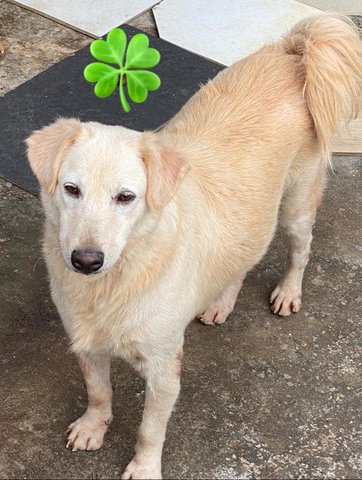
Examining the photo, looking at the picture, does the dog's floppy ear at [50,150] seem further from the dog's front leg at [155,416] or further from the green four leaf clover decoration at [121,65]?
the dog's front leg at [155,416]

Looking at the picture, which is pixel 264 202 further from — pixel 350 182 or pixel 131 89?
pixel 350 182

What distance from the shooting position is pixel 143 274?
9.83 feet

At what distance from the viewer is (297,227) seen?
4051 millimetres

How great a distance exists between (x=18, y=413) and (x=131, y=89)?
5.00 feet

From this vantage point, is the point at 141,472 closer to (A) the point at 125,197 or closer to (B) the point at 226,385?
(B) the point at 226,385

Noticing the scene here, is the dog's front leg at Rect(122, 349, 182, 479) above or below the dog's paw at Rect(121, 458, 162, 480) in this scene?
above

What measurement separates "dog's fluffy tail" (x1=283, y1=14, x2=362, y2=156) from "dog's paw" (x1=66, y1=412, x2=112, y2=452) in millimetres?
1533

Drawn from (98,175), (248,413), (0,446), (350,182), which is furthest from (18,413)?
(350,182)

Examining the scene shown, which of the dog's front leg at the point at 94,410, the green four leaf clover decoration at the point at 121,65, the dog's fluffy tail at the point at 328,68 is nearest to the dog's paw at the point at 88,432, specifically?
the dog's front leg at the point at 94,410

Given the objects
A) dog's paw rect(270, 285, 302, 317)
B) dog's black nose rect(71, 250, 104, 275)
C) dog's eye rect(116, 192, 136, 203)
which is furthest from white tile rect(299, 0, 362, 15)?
dog's black nose rect(71, 250, 104, 275)

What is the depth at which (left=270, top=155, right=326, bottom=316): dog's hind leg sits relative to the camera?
12.8ft

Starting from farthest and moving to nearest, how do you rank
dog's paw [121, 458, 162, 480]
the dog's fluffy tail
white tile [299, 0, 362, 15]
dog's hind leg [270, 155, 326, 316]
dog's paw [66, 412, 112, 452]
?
1. white tile [299, 0, 362, 15]
2. dog's hind leg [270, 155, 326, 316]
3. the dog's fluffy tail
4. dog's paw [66, 412, 112, 452]
5. dog's paw [121, 458, 162, 480]

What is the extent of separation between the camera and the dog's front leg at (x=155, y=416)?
3.18m

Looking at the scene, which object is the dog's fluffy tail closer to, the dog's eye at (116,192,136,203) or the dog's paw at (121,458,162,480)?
the dog's eye at (116,192,136,203)
